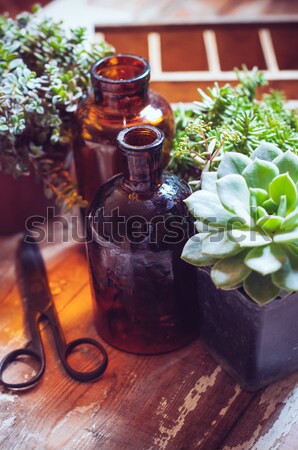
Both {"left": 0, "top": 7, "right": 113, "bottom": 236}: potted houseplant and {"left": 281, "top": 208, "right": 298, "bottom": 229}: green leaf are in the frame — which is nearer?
{"left": 281, "top": 208, "right": 298, "bottom": 229}: green leaf

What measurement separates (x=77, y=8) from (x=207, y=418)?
66 centimetres

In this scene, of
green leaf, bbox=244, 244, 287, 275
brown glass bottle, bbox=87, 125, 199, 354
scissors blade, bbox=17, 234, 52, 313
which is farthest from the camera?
scissors blade, bbox=17, 234, 52, 313

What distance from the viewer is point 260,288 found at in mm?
497

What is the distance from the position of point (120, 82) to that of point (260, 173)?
7.3 inches

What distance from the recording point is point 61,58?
0.71 metres

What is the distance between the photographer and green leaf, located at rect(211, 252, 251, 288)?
490 millimetres

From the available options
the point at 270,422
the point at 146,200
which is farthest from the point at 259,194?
the point at 270,422

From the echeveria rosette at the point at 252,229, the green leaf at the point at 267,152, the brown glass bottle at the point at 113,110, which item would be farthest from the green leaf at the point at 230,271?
the brown glass bottle at the point at 113,110

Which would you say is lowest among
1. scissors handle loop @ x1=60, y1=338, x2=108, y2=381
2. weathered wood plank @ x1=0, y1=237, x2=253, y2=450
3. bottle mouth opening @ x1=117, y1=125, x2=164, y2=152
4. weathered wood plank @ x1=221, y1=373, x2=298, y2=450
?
weathered wood plank @ x1=221, y1=373, x2=298, y2=450

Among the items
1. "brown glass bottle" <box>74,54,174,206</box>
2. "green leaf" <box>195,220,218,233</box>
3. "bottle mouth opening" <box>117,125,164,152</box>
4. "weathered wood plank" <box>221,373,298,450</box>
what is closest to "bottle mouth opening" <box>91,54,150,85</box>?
"brown glass bottle" <box>74,54,174,206</box>

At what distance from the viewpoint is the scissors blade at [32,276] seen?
2.23ft

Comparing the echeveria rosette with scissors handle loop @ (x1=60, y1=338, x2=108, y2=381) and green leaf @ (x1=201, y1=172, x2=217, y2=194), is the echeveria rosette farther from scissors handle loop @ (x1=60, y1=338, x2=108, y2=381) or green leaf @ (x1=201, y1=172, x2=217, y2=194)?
scissors handle loop @ (x1=60, y1=338, x2=108, y2=381)

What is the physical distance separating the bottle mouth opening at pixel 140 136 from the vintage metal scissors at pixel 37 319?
0.71 ft

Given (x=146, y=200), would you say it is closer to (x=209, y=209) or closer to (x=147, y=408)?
(x=209, y=209)
